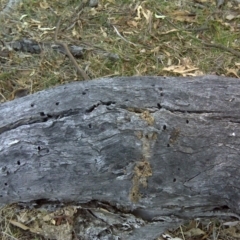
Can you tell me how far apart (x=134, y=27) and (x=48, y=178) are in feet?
6.78

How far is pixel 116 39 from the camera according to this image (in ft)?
10.8

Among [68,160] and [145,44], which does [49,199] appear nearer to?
[68,160]

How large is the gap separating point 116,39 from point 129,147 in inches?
74.7

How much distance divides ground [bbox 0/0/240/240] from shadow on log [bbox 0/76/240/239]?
1405mm

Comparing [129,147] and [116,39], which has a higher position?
[129,147]

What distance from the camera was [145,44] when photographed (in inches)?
128

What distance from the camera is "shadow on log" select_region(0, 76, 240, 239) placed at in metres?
1.53

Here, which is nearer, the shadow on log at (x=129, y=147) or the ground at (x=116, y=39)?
the shadow on log at (x=129, y=147)

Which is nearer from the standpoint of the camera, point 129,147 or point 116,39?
point 129,147

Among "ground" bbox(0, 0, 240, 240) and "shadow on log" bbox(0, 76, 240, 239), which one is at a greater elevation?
"shadow on log" bbox(0, 76, 240, 239)

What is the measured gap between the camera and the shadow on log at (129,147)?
60.2 inches

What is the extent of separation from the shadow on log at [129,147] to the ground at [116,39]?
1405 mm

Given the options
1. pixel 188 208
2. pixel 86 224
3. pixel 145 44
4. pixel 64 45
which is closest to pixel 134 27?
pixel 145 44

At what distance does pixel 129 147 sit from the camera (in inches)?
60.2
